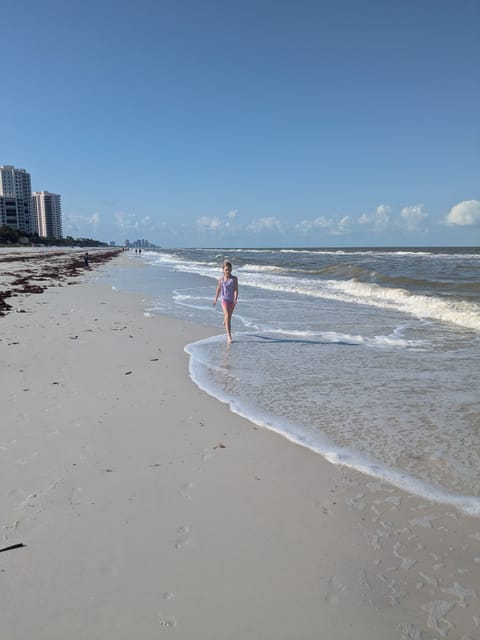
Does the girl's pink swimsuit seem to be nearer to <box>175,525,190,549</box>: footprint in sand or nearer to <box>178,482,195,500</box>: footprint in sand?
<box>178,482,195,500</box>: footprint in sand

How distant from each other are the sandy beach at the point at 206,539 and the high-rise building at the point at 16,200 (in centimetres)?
16393

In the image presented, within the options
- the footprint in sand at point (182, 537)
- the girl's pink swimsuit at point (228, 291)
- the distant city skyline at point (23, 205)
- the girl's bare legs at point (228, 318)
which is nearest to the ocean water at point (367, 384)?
the girl's bare legs at point (228, 318)

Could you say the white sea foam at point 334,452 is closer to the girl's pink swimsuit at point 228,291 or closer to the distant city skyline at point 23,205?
the girl's pink swimsuit at point 228,291

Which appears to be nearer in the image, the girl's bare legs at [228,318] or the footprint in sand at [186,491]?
the footprint in sand at [186,491]

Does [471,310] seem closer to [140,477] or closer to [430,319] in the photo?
[430,319]

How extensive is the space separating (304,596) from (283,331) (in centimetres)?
774

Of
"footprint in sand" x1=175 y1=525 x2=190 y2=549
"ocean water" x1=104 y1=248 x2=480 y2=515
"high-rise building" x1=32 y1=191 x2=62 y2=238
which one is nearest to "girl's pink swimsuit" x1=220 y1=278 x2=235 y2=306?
"ocean water" x1=104 y1=248 x2=480 y2=515

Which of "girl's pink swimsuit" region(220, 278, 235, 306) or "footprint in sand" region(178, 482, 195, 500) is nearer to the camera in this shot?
"footprint in sand" region(178, 482, 195, 500)

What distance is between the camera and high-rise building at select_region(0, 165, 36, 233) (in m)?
152

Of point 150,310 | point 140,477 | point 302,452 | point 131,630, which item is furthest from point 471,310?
point 131,630

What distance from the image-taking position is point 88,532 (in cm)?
257

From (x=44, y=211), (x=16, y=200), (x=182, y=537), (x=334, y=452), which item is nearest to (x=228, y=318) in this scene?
(x=334, y=452)

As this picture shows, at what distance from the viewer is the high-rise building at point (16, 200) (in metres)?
152

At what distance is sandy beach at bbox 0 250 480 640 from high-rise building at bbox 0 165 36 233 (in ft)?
538
